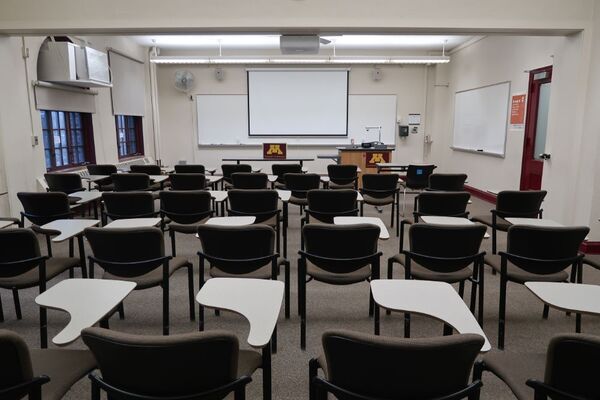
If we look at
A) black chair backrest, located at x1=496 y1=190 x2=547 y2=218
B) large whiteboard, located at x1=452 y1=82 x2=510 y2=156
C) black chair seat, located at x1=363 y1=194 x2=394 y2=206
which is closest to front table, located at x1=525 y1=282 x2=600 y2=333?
black chair backrest, located at x1=496 y1=190 x2=547 y2=218

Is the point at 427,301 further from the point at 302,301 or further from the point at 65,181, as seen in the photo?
the point at 65,181

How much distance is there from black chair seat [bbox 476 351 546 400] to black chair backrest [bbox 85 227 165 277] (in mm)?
1873

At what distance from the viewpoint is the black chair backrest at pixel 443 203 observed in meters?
3.83

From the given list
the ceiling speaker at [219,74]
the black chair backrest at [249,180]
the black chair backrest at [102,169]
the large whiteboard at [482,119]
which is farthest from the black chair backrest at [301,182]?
the ceiling speaker at [219,74]

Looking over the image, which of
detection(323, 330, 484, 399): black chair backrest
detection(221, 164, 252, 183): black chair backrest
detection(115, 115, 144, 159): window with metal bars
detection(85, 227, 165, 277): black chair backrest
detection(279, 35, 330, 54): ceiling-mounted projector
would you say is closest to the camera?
detection(323, 330, 484, 399): black chair backrest

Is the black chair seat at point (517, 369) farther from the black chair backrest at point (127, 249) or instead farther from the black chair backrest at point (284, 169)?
the black chair backrest at point (284, 169)

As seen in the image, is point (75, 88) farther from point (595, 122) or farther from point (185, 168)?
point (595, 122)

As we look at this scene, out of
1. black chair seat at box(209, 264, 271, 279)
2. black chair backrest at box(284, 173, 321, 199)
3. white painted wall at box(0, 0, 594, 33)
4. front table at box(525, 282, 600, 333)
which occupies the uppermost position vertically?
white painted wall at box(0, 0, 594, 33)

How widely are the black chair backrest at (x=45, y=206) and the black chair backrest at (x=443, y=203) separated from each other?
3251 mm

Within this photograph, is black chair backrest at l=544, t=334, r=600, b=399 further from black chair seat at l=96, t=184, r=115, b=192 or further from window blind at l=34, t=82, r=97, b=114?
window blind at l=34, t=82, r=97, b=114

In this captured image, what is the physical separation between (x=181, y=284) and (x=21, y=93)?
12.3ft

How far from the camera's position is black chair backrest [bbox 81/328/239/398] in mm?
1181

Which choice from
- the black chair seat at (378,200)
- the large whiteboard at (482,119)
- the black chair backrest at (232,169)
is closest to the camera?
the black chair seat at (378,200)

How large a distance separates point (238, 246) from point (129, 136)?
24.8 ft
